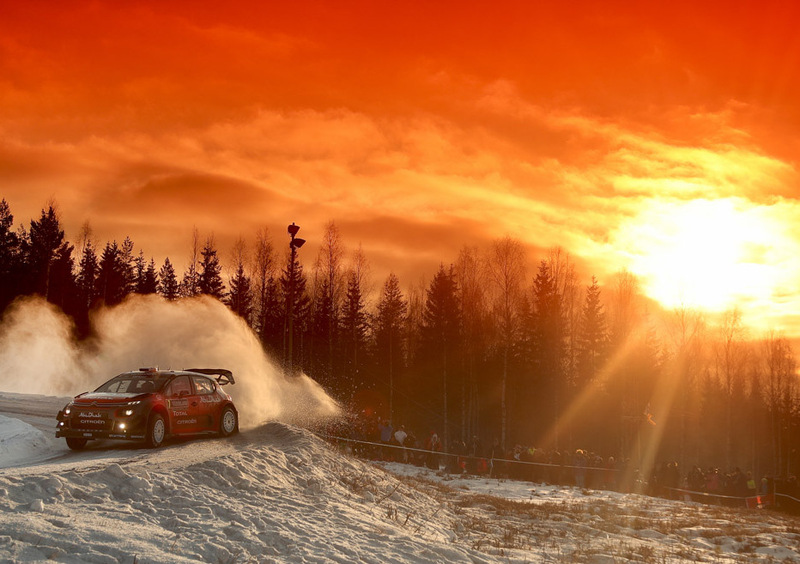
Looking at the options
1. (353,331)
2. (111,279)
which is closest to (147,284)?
(111,279)

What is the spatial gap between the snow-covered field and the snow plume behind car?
644 cm

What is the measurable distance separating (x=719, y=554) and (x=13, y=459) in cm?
1451

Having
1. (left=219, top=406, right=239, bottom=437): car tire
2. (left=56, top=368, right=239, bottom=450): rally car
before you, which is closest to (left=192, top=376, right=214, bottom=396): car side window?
(left=56, top=368, right=239, bottom=450): rally car

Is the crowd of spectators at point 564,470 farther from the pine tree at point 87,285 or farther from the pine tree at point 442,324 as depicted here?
the pine tree at point 87,285

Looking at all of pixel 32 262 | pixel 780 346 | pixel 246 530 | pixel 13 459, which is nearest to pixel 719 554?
pixel 246 530

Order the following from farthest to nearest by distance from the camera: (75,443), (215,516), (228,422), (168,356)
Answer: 1. (168,356)
2. (228,422)
3. (75,443)
4. (215,516)

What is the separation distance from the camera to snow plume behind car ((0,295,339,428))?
2445 cm

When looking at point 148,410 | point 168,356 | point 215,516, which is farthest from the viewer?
point 168,356

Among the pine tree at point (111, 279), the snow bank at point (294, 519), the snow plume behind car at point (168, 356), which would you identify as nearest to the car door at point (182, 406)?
the snow bank at point (294, 519)

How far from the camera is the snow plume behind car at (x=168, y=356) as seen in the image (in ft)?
80.2

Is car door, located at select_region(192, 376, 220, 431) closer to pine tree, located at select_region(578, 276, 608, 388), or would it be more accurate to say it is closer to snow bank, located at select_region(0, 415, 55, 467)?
snow bank, located at select_region(0, 415, 55, 467)

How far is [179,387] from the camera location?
50.2 ft

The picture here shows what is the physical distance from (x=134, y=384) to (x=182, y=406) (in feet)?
3.88

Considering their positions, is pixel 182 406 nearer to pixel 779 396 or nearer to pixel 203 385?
pixel 203 385
